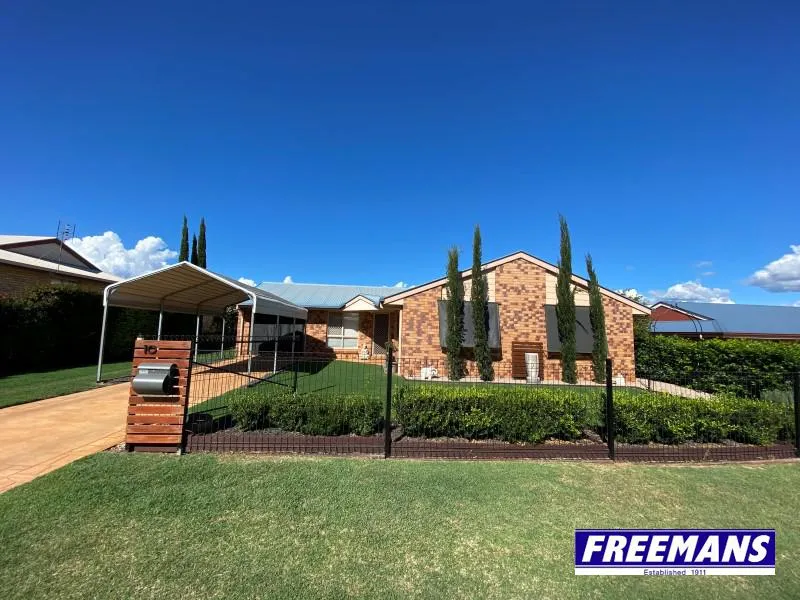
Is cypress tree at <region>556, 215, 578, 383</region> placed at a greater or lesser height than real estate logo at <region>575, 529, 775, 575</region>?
greater

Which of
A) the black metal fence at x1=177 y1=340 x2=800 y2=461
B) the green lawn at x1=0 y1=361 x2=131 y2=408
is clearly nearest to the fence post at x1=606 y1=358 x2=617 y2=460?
the black metal fence at x1=177 y1=340 x2=800 y2=461

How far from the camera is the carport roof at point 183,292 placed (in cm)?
1086

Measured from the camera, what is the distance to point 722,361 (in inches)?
473

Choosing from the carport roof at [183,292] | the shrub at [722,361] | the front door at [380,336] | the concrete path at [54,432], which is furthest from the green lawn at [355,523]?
the front door at [380,336]

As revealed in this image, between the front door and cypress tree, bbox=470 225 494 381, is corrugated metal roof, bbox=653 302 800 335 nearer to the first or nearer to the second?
cypress tree, bbox=470 225 494 381

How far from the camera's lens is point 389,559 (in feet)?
9.79

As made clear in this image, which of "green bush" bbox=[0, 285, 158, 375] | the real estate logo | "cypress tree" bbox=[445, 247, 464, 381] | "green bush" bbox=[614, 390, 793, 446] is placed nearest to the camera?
the real estate logo

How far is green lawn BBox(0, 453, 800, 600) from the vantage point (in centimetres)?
271

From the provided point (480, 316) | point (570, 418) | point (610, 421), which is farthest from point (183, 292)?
point (610, 421)

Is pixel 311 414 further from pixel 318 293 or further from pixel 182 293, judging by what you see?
pixel 318 293

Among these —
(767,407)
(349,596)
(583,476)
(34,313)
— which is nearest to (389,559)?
(349,596)

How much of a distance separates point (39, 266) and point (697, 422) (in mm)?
22970

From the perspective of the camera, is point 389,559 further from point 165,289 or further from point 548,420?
point 165,289

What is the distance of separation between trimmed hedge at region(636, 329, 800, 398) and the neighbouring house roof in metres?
23.6
